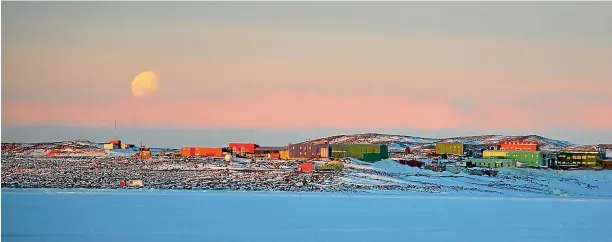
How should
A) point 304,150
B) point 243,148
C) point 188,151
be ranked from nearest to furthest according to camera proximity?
point 304,150
point 188,151
point 243,148

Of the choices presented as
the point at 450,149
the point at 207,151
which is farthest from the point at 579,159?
the point at 207,151

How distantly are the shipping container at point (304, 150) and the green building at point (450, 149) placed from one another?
18053mm

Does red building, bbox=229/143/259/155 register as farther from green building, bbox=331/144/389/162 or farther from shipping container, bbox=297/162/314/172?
shipping container, bbox=297/162/314/172

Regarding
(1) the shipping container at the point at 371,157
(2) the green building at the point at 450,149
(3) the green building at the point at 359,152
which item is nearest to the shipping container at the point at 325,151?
(3) the green building at the point at 359,152

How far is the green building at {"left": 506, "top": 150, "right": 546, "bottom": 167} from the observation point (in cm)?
6575

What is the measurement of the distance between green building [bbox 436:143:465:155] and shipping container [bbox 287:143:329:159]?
59.2 feet

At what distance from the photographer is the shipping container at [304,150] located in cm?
7250

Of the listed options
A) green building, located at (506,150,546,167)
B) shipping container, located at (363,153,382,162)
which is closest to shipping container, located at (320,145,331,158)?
shipping container, located at (363,153,382,162)

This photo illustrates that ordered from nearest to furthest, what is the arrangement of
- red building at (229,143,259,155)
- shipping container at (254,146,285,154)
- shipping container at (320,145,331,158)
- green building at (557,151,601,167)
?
green building at (557,151,601,167), shipping container at (320,145,331,158), shipping container at (254,146,285,154), red building at (229,143,259,155)

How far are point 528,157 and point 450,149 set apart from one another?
2332 centimetres

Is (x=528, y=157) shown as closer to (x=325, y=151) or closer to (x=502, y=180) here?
(x=325, y=151)

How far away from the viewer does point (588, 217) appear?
1109 inches

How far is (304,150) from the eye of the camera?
73562 millimetres

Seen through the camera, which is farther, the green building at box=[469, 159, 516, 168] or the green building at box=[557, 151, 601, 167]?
the green building at box=[557, 151, 601, 167]
